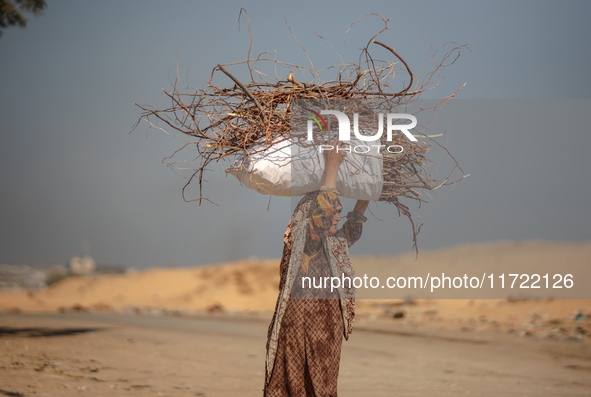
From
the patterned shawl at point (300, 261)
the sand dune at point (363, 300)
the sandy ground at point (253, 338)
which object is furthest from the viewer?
the sand dune at point (363, 300)

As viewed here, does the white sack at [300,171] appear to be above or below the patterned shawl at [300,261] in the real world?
above

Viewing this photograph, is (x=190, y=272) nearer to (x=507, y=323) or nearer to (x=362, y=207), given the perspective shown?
(x=507, y=323)

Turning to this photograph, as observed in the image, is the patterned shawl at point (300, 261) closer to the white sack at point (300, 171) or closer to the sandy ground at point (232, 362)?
the white sack at point (300, 171)

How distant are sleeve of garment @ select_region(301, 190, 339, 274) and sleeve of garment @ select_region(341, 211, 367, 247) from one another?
21cm

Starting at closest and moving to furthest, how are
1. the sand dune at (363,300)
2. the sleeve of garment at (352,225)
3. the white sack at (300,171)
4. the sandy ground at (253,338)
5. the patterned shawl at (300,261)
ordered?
the white sack at (300,171) → the patterned shawl at (300,261) → the sleeve of garment at (352,225) → the sandy ground at (253,338) → the sand dune at (363,300)

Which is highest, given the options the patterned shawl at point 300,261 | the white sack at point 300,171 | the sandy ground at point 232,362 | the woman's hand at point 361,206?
the white sack at point 300,171

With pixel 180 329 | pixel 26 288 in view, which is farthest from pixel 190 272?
pixel 180 329

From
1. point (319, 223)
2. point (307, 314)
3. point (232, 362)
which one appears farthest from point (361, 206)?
point (232, 362)

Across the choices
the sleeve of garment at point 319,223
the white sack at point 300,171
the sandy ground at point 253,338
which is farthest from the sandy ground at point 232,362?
the white sack at point 300,171

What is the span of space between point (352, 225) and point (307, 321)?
2.13ft

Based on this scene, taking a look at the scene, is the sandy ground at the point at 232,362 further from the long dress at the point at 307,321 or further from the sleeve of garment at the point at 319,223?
the sleeve of garment at the point at 319,223

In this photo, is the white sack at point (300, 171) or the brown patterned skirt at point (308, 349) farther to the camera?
the brown patterned skirt at point (308, 349)

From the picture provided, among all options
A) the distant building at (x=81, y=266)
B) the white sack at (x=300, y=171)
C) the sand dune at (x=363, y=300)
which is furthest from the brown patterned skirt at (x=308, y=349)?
the distant building at (x=81, y=266)

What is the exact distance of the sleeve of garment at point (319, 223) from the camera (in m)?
3.73
